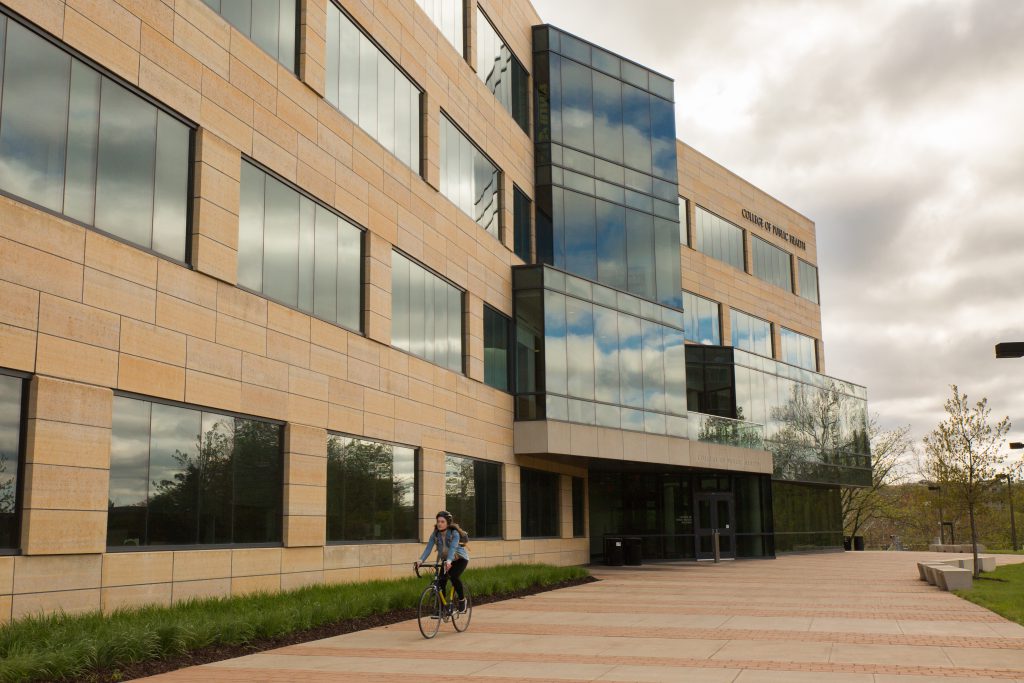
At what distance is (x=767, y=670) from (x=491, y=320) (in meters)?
21.1

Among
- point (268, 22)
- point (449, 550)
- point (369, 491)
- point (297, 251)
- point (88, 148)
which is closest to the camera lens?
point (88, 148)

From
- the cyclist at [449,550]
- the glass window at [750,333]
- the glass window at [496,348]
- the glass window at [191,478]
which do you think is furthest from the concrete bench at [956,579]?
the glass window at [750,333]

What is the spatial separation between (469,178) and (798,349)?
3342cm

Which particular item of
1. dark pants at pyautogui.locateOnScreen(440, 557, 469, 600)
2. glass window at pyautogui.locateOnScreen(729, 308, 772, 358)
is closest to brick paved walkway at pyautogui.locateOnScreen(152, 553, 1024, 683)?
dark pants at pyautogui.locateOnScreen(440, 557, 469, 600)

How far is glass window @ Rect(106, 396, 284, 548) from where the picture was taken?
A: 52.6 feet

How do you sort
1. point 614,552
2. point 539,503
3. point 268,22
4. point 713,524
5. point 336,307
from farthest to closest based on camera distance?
point 713,524 → point 614,552 → point 539,503 → point 336,307 → point 268,22

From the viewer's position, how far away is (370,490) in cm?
2408

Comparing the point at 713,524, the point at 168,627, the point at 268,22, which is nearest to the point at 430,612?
the point at 168,627

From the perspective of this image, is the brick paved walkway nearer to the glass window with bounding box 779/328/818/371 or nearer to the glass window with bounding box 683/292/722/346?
the glass window with bounding box 683/292/722/346

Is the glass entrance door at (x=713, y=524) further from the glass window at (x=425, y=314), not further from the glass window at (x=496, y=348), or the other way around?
the glass window at (x=425, y=314)

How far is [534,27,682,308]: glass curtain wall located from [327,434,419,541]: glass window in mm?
12734

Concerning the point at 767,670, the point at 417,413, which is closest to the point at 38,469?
the point at 767,670

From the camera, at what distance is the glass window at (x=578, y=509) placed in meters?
39.3

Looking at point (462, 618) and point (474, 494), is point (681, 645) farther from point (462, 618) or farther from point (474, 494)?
point (474, 494)
